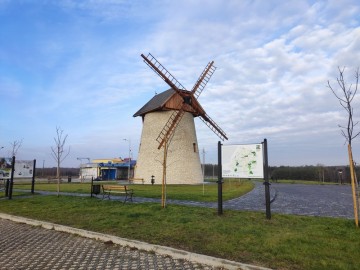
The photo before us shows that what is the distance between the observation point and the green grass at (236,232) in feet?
20.0

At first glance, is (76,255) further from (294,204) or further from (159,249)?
(294,204)

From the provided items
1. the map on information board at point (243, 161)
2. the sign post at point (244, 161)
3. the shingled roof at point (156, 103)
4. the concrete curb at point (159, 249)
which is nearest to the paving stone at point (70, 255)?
the concrete curb at point (159, 249)

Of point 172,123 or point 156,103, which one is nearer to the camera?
point 172,123

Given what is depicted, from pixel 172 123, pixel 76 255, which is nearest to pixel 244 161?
pixel 76 255

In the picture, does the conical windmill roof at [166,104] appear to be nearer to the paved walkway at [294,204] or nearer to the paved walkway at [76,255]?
the paved walkway at [294,204]

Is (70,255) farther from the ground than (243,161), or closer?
closer

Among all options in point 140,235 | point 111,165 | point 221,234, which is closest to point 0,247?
point 140,235

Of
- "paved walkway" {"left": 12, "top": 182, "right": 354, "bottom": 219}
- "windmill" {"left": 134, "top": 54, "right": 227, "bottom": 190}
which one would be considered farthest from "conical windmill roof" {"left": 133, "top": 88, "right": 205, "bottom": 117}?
"paved walkway" {"left": 12, "top": 182, "right": 354, "bottom": 219}

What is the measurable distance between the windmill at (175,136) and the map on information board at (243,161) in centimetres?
1798

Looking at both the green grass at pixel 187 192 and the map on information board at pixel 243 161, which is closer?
the map on information board at pixel 243 161

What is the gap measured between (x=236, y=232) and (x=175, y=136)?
23.3 metres

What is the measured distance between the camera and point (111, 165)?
215 feet

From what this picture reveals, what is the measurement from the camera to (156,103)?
32375 mm

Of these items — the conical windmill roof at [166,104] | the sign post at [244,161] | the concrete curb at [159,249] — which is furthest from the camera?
the conical windmill roof at [166,104]
